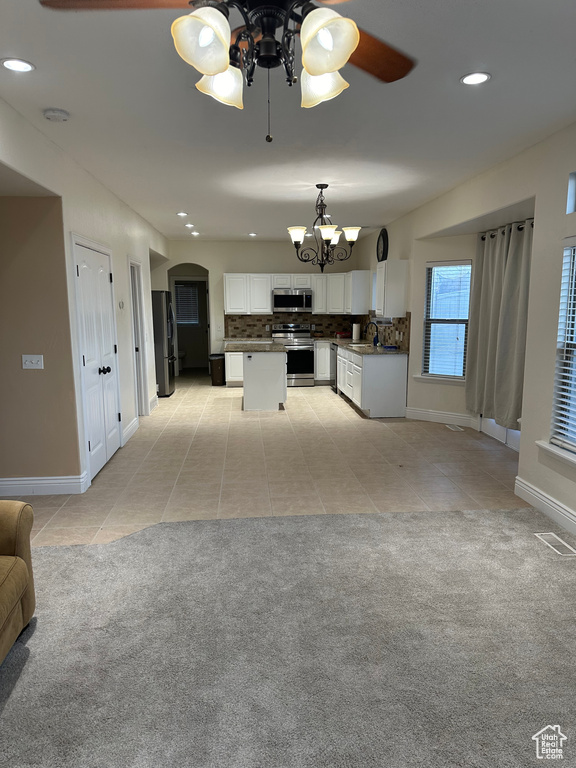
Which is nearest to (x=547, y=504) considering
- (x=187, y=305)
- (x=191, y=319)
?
(x=191, y=319)

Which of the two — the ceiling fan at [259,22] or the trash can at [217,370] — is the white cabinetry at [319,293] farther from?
the ceiling fan at [259,22]

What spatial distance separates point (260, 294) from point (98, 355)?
4.75 metres

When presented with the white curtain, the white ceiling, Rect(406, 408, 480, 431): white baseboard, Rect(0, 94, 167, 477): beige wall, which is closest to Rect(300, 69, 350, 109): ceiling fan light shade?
the white ceiling

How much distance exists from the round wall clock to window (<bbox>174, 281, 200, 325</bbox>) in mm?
4790

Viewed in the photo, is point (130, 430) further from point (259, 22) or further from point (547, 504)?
point (259, 22)

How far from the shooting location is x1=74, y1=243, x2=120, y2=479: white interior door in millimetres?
4148

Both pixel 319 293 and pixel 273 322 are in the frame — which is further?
pixel 273 322

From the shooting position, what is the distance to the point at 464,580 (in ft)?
9.00

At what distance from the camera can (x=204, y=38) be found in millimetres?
1291

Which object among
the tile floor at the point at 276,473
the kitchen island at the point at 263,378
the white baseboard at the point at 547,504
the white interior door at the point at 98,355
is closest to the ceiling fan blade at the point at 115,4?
the white interior door at the point at 98,355

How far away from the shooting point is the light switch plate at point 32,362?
380 cm

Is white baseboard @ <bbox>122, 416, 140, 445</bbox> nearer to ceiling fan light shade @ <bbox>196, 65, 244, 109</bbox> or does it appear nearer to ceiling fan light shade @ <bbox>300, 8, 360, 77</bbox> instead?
ceiling fan light shade @ <bbox>196, 65, 244, 109</bbox>

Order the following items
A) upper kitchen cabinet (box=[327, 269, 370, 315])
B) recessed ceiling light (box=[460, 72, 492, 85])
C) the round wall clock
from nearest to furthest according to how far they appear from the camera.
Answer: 1. recessed ceiling light (box=[460, 72, 492, 85])
2. the round wall clock
3. upper kitchen cabinet (box=[327, 269, 370, 315])

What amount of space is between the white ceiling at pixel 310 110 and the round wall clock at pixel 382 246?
235cm
